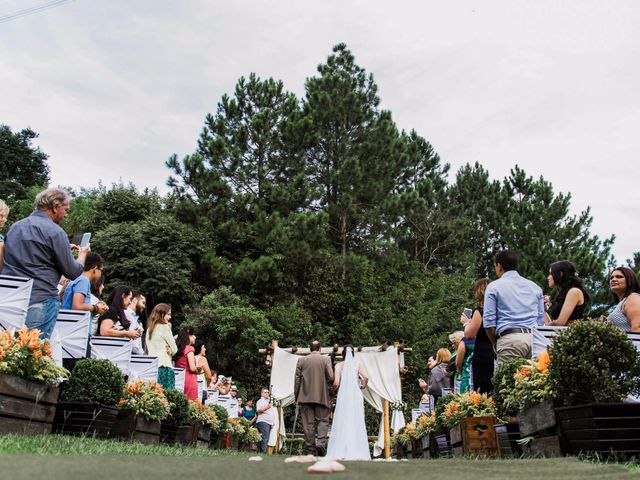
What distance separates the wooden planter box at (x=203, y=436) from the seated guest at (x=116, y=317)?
2.70m

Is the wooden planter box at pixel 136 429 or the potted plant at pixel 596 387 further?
the wooden planter box at pixel 136 429

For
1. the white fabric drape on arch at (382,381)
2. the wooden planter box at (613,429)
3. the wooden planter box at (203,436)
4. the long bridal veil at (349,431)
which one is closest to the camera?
the wooden planter box at (613,429)

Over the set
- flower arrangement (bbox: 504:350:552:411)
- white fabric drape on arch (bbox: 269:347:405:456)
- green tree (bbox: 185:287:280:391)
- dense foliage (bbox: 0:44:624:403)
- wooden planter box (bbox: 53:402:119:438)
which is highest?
dense foliage (bbox: 0:44:624:403)

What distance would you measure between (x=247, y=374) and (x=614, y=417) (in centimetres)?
2542

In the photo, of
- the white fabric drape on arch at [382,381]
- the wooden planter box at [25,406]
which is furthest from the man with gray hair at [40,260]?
the white fabric drape on arch at [382,381]

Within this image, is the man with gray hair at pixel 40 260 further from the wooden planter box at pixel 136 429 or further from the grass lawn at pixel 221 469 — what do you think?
the grass lawn at pixel 221 469

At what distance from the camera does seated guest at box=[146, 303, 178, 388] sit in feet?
28.5

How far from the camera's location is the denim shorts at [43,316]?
5699 millimetres

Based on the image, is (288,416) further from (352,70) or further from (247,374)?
(352,70)

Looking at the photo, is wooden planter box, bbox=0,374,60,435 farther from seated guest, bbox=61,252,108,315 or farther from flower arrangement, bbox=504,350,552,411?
flower arrangement, bbox=504,350,552,411

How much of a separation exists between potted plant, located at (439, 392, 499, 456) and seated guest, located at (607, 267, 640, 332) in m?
1.31

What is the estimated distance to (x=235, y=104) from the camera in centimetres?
3369

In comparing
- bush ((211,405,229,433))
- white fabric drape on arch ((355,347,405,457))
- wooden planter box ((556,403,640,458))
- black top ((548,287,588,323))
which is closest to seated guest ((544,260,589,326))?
black top ((548,287,588,323))

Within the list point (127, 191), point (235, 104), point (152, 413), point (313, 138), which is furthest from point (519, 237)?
point (152, 413)
